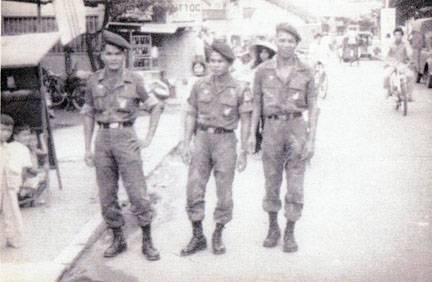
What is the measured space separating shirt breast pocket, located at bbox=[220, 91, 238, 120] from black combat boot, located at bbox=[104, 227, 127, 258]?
4.58 ft

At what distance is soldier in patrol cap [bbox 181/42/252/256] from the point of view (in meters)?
5.33

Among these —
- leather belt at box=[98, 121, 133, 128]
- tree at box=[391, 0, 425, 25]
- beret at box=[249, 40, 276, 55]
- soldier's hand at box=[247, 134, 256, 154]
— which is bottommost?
soldier's hand at box=[247, 134, 256, 154]

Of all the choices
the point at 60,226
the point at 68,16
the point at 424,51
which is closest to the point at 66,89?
the point at 68,16

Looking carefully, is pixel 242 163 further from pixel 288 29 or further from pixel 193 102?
pixel 288 29

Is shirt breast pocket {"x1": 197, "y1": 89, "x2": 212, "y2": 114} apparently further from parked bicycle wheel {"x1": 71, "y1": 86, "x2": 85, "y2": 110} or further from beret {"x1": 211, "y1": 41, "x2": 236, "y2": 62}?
parked bicycle wheel {"x1": 71, "y1": 86, "x2": 85, "y2": 110}

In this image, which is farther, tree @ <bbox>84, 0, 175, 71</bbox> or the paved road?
tree @ <bbox>84, 0, 175, 71</bbox>

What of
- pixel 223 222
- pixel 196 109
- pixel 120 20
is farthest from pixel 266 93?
pixel 120 20

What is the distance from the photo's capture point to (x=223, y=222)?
5.46m

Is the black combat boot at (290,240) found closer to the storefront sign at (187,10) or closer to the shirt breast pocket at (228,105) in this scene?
the shirt breast pocket at (228,105)

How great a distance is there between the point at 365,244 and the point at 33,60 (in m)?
Answer: 3.88

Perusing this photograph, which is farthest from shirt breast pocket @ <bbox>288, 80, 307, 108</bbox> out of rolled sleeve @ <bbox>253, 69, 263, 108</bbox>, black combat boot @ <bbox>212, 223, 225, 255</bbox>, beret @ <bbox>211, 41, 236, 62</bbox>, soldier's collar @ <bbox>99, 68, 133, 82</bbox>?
soldier's collar @ <bbox>99, 68, 133, 82</bbox>

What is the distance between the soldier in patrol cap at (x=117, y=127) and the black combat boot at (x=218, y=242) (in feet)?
1.68

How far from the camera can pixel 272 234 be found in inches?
223

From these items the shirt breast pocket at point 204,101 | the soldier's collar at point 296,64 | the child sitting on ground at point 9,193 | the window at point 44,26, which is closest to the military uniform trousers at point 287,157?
the soldier's collar at point 296,64
